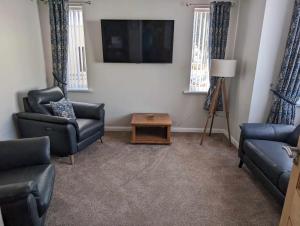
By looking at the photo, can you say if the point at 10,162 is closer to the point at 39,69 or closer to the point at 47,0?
the point at 39,69

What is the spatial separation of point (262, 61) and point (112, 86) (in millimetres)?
2398

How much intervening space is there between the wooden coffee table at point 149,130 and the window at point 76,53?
1.16 m

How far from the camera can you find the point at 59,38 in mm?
3586

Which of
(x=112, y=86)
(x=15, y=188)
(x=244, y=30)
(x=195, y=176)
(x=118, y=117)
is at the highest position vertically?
(x=244, y=30)

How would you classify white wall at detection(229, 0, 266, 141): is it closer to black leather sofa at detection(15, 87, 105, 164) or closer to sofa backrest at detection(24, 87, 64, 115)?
black leather sofa at detection(15, 87, 105, 164)

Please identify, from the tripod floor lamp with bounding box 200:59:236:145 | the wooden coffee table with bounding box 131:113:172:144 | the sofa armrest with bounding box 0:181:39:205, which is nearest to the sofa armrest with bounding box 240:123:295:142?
the tripod floor lamp with bounding box 200:59:236:145

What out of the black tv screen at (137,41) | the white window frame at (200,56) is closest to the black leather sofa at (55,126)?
the black tv screen at (137,41)

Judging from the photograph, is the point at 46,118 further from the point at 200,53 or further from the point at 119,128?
the point at 200,53

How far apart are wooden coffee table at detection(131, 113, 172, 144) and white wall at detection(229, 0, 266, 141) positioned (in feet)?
3.67

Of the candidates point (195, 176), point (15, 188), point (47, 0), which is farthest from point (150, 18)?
point (15, 188)

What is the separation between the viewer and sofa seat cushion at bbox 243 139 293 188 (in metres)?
2.10

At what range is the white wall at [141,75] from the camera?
3.58 meters

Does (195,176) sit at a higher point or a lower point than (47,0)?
lower

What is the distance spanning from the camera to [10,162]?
6.56 feet
